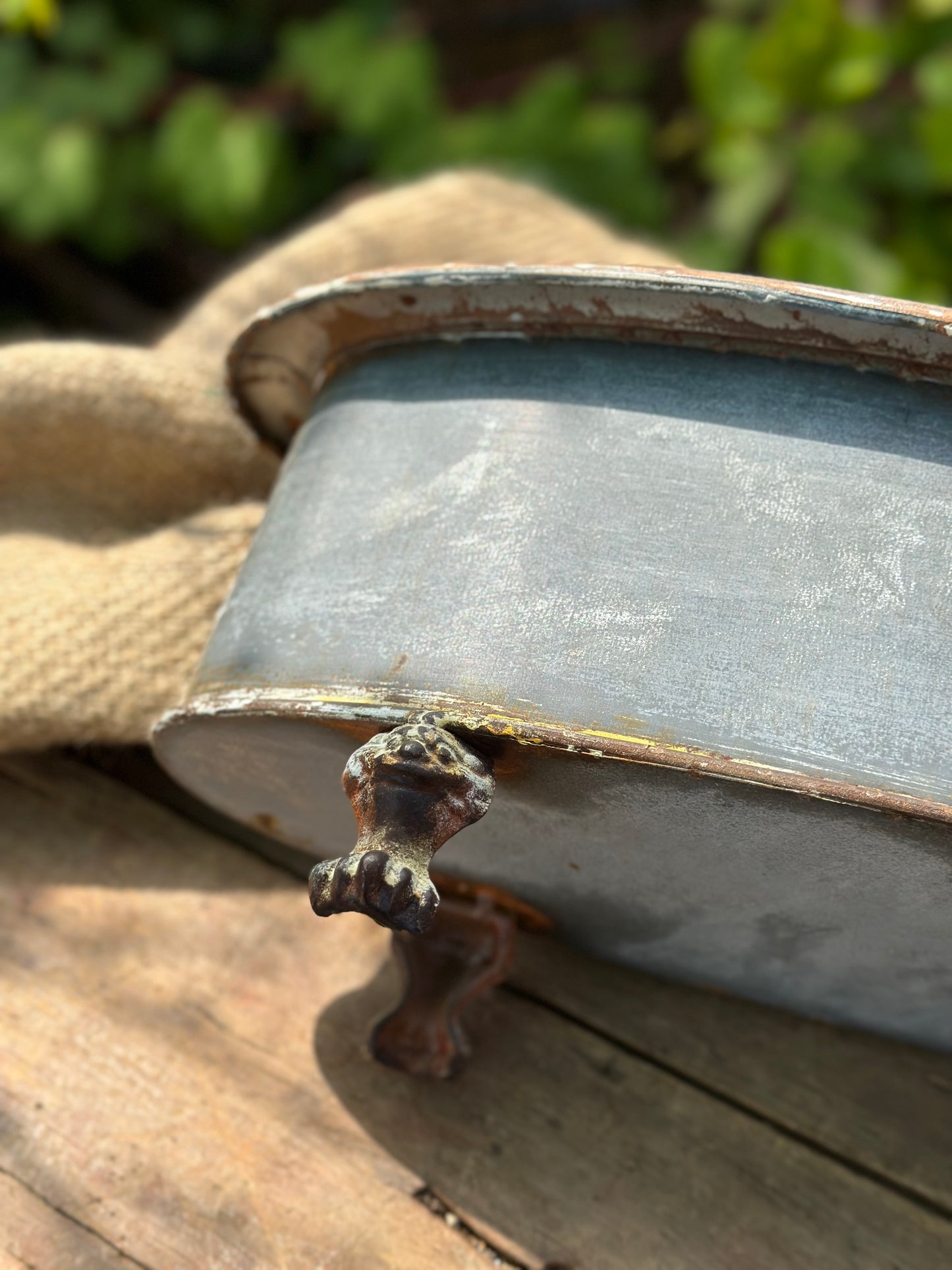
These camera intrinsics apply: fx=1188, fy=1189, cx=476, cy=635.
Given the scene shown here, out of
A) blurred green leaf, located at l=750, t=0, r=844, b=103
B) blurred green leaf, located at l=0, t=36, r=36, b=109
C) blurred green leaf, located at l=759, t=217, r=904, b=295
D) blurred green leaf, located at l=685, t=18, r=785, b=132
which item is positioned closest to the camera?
blurred green leaf, located at l=759, t=217, r=904, b=295

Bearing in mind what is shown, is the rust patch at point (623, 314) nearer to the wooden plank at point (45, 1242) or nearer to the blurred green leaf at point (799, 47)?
the wooden plank at point (45, 1242)

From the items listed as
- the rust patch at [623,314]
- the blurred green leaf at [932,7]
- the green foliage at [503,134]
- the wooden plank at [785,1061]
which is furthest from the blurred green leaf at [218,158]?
the wooden plank at [785,1061]

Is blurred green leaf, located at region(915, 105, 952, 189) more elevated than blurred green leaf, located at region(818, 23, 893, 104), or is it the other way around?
blurred green leaf, located at region(818, 23, 893, 104)

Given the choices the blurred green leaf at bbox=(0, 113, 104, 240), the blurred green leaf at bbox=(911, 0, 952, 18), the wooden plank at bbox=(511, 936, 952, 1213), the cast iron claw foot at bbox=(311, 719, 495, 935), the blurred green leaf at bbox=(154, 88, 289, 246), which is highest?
the blurred green leaf at bbox=(911, 0, 952, 18)

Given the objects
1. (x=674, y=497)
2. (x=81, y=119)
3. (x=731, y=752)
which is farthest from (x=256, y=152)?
(x=731, y=752)

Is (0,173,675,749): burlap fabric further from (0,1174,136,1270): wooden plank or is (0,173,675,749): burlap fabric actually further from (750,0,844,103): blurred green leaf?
(750,0,844,103): blurred green leaf

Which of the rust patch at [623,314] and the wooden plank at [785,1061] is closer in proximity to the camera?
the rust patch at [623,314]

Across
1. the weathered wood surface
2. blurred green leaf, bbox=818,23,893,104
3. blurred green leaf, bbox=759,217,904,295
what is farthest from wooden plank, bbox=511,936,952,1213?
blurred green leaf, bbox=818,23,893,104
